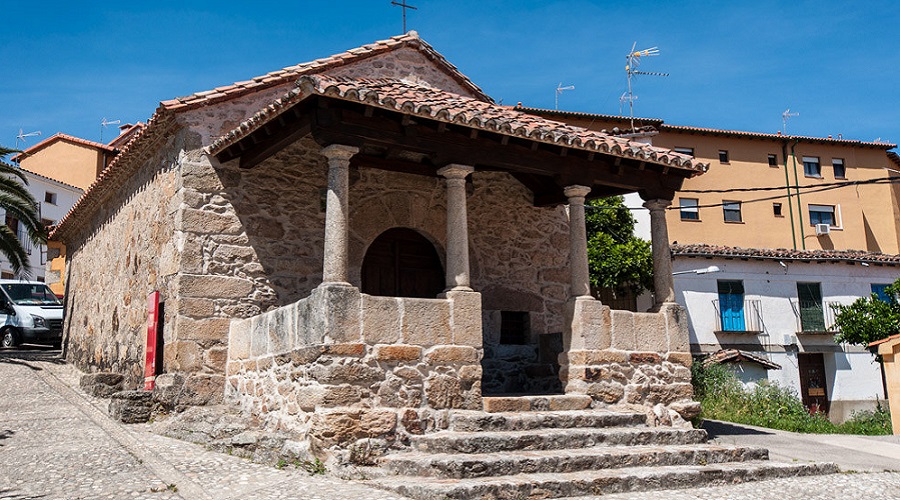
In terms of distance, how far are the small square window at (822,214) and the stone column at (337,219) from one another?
26.0m

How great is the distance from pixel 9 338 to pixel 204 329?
1209 cm

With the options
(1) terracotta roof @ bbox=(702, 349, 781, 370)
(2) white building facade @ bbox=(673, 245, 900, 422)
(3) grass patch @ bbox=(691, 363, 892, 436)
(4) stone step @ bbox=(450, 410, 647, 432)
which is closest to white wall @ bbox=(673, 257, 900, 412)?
(2) white building facade @ bbox=(673, 245, 900, 422)

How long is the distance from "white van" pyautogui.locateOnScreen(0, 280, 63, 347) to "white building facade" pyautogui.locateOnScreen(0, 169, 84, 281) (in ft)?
40.1

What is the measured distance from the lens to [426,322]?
23.4 feet

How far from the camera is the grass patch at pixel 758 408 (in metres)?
12.9

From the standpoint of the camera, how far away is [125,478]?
19.3 feet

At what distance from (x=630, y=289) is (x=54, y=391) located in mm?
13226

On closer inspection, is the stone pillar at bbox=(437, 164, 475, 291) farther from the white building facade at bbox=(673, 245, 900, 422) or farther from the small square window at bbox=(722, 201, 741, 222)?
the small square window at bbox=(722, 201, 741, 222)

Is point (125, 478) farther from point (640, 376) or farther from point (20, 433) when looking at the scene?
point (640, 376)

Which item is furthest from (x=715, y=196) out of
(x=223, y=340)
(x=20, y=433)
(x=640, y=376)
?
(x=20, y=433)

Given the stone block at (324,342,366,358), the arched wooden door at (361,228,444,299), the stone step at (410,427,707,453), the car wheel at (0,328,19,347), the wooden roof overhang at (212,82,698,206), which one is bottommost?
the stone step at (410,427,707,453)

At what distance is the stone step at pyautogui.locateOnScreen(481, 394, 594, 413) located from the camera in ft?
23.9

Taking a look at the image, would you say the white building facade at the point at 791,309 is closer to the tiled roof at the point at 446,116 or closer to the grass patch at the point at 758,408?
the grass patch at the point at 758,408

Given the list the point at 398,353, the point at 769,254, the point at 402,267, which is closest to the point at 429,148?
the point at 398,353
